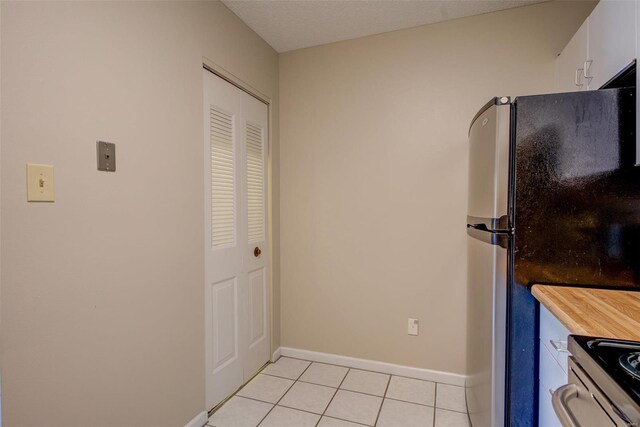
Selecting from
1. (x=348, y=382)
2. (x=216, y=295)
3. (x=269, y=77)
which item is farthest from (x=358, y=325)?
(x=269, y=77)

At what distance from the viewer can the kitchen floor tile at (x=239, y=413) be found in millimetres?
1856

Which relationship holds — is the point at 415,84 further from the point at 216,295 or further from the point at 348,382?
the point at 348,382

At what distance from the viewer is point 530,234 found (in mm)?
1254

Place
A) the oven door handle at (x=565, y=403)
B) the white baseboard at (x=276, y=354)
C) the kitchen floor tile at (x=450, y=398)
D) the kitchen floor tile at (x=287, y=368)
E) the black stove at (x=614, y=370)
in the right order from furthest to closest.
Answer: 1. the white baseboard at (x=276, y=354)
2. the kitchen floor tile at (x=287, y=368)
3. the kitchen floor tile at (x=450, y=398)
4. the oven door handle at (x=565, y=403)
5. the black stove at (x=614, y=370)

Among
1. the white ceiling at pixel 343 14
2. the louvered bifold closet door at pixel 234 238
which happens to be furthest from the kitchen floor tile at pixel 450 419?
the white ceiling at pixel 343 14

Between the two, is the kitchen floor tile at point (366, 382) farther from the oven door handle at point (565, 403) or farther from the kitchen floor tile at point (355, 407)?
the oven door handle at point (565, 403)

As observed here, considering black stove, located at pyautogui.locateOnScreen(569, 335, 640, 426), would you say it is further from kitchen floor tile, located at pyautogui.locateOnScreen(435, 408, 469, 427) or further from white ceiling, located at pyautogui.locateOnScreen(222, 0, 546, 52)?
white ceiling, located at pyautogui.locateOnScreen(222, 0, 546, 52)

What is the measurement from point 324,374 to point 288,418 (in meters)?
0.56

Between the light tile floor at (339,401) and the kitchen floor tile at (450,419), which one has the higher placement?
the kitchen floor tile at (450,419)

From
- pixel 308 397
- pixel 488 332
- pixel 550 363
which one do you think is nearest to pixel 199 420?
pixel 308 397

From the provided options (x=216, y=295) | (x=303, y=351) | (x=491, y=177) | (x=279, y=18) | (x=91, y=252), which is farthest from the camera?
(x=303, y=351)

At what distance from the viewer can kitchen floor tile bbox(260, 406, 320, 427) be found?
1846 mm

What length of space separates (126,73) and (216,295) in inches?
51.3

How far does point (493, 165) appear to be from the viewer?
4.33 feet
